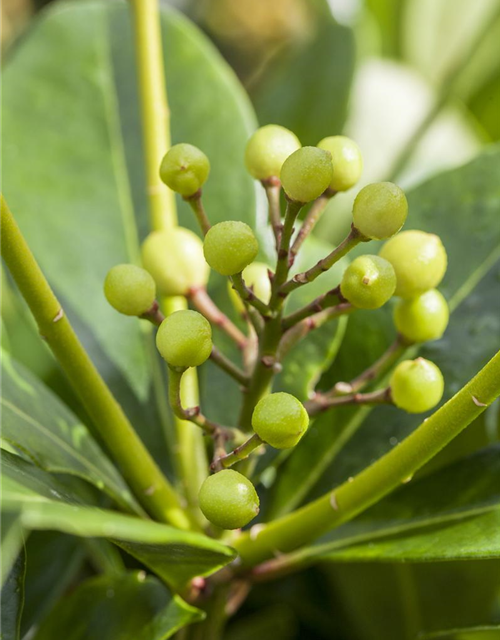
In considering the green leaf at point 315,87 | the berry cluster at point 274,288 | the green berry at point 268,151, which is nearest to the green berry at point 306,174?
the berry cluster at point 274,288

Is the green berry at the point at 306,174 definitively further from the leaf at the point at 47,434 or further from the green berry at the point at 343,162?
the leaf at the point at 47,434

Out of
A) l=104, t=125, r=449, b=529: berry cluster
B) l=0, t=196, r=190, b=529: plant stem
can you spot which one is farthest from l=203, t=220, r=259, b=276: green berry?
l=0, t=196, r=190, b=529: plant stem

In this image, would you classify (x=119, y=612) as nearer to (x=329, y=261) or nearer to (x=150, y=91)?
(x=329, y=261)

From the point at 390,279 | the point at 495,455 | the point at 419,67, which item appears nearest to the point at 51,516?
the point at 390,279

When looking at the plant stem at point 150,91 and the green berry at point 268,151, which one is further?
the plant stem at point 150,91

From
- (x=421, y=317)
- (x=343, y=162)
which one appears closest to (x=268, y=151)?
(x=343, y=162)

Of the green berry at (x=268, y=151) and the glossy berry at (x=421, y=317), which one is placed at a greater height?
the green berry at (x=268, y=151)
